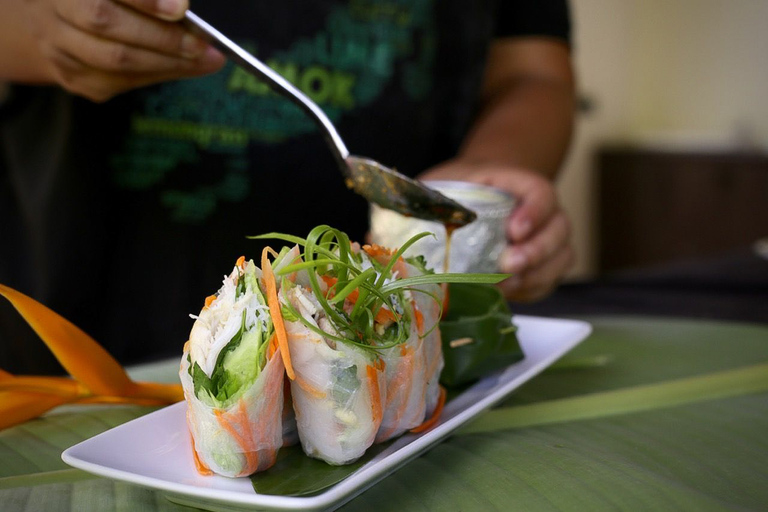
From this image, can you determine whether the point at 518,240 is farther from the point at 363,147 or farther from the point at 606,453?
→ the point at 606,453

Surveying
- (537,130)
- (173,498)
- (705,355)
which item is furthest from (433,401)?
(537,130)

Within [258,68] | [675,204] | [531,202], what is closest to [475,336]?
[258,68]

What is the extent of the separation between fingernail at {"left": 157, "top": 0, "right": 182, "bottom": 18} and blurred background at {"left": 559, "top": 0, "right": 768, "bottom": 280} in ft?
10.8

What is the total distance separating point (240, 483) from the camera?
55 centimetres

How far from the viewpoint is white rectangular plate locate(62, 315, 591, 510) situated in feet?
1.54

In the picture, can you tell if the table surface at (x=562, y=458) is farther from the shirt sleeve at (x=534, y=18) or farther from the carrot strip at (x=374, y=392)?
the shirt sleeve at (x=534, y=18)

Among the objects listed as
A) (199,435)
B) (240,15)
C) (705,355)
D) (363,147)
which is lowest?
(705,355)

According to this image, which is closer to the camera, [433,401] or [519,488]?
[519,488]

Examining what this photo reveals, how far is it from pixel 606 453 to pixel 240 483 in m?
0.31

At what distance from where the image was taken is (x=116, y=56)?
2.86 feet

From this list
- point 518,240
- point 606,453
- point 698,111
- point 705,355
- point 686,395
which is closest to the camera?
point 606,453

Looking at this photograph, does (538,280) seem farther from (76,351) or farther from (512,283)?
(76,351)

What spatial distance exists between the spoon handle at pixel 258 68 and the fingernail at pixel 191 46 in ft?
0.04

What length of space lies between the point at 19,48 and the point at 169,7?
249 mm
